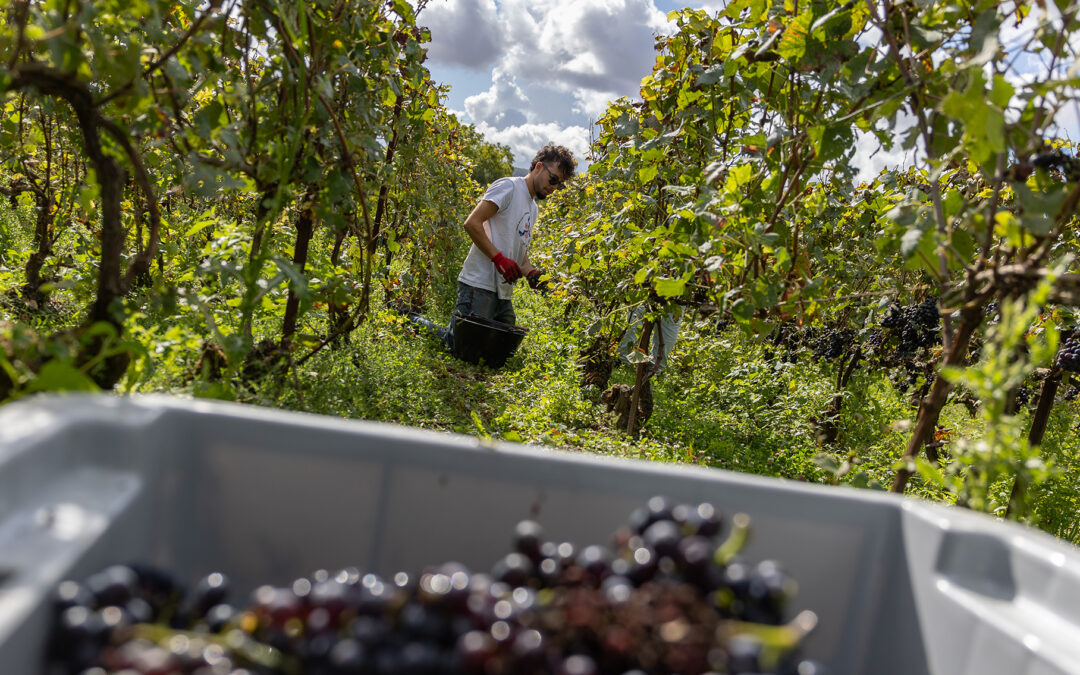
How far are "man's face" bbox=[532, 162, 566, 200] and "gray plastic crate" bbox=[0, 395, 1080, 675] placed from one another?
13.5 ft

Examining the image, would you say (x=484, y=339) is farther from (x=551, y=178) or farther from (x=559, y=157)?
(x=559, y=157)

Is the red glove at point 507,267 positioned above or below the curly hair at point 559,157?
below

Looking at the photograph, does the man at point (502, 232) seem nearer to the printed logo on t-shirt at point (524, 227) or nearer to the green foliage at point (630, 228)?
the printed logo on t-shirt at point (524, 227)

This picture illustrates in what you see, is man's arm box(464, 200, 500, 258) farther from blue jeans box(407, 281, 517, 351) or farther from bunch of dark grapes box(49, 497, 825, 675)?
bunch of dark grapes box(49, 497, 825, 675)

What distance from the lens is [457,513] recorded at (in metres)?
0.77

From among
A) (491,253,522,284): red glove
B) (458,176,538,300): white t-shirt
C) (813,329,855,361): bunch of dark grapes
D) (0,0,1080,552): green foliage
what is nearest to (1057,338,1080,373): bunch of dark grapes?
(0,0,1080,552): green foliage

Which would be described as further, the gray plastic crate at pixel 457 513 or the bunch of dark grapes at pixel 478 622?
the gray plastic crate at pixel 457 513

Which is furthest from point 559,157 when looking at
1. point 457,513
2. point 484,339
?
point 457,513

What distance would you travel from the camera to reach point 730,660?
0.52 m

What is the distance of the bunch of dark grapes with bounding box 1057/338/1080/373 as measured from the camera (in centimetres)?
254

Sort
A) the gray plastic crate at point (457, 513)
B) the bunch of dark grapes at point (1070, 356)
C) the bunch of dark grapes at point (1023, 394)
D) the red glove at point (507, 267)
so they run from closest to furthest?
the gray plastic crate at point (457, 513) < the bunch of dark grapes at point (1070, 356) < the bunch of dark grapes at point (1023, 394) < the red glove at point (507, 267)

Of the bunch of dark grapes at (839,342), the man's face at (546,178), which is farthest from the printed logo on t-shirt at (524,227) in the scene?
the bunch of dark grapes at (839,342)

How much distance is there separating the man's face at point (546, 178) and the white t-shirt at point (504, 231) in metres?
0.12

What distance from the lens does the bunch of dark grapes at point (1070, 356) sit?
2.54m
